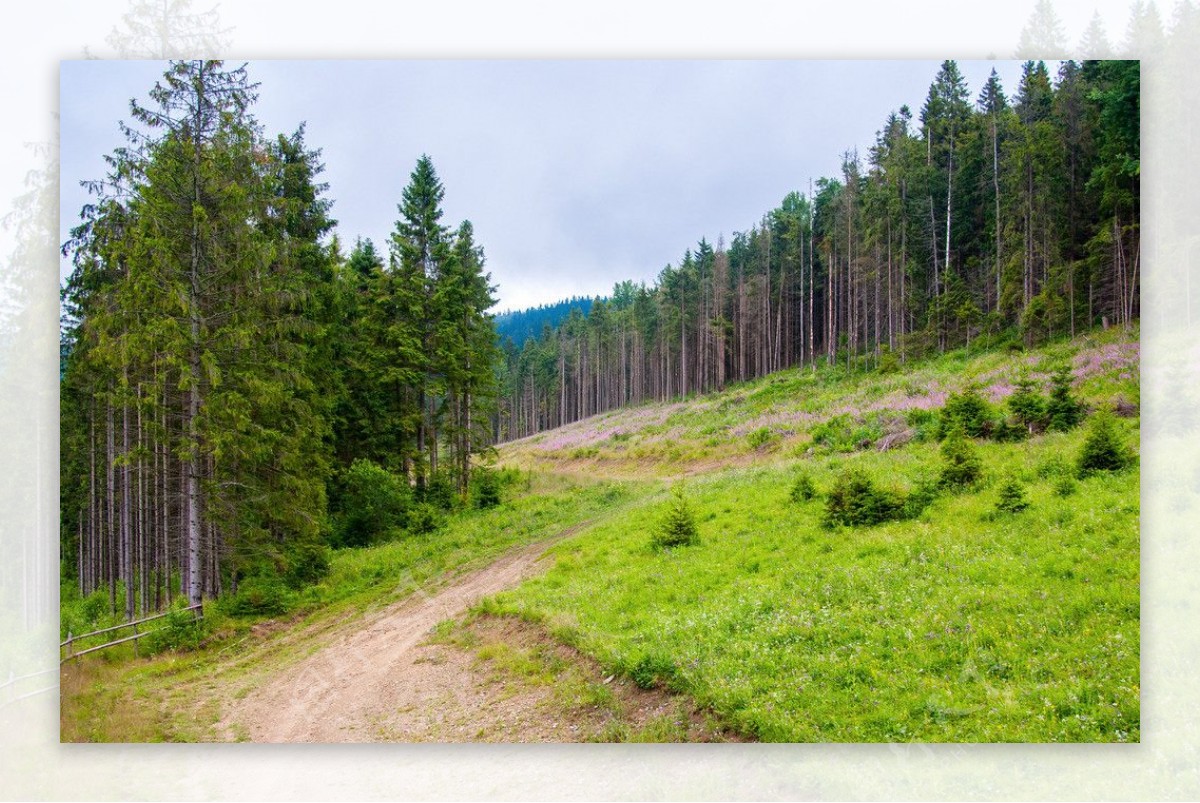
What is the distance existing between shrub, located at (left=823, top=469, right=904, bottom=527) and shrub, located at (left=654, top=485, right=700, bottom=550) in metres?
1.47

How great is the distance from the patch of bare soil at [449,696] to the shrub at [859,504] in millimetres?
2692

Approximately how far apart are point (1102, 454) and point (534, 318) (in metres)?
6.66

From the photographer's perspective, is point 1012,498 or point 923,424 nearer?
point 1012,498

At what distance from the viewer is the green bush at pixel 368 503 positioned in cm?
862

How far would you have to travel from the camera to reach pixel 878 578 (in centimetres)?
614

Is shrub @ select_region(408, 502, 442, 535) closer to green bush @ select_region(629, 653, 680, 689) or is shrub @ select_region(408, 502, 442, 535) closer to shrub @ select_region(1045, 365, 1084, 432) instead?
green bush @ select_region(629, 653, 680, 689)

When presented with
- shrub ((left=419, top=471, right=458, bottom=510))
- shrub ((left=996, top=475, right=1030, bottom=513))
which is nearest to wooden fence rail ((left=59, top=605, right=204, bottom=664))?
shrub ((left=419, top=471, right=458, bottom=510))

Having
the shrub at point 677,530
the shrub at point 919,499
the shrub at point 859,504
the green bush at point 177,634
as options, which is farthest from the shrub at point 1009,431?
the green bush at point 177,634

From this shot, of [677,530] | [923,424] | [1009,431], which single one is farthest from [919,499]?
[677,530]

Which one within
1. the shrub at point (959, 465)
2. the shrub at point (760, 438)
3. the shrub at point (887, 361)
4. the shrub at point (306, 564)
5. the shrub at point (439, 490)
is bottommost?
the shrub at point (306, 564)

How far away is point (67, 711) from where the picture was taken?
6.77 m

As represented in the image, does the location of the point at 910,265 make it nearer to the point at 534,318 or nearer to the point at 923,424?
the point at 923,424

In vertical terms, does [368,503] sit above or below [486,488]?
below

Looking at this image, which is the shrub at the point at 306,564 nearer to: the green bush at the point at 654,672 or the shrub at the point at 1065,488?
the green bush at the point at 654,672
